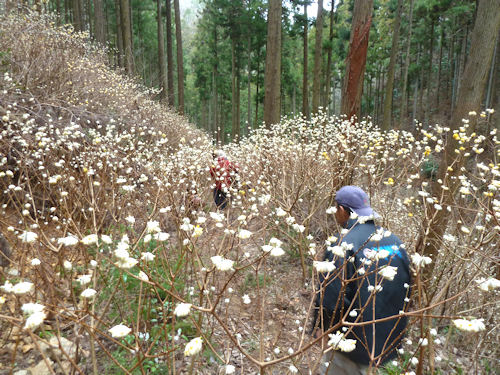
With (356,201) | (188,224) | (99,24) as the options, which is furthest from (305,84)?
(188,224)

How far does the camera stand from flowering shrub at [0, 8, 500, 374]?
2338 mm

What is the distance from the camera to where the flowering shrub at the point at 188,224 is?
234 centimetres

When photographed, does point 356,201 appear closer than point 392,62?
Yes

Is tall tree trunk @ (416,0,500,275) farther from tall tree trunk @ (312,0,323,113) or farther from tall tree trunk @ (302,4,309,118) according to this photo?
tall tree trunk @ (302,4,309,118)

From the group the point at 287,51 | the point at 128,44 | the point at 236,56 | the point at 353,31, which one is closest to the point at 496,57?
the point at 287,51

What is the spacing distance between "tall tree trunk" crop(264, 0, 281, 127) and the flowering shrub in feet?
5.02

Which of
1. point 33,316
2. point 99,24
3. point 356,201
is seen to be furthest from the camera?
point 99,24

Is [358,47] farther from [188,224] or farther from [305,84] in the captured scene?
[305,84]

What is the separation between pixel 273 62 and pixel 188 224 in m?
6.75

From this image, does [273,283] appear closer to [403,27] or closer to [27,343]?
[27,343]

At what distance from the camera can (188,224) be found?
191 centimetres

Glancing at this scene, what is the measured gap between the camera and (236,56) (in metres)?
20.6

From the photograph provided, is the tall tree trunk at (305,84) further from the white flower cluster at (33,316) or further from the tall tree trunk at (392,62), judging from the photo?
the white flower cluster at (33,316)

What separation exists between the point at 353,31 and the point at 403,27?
2050cm
